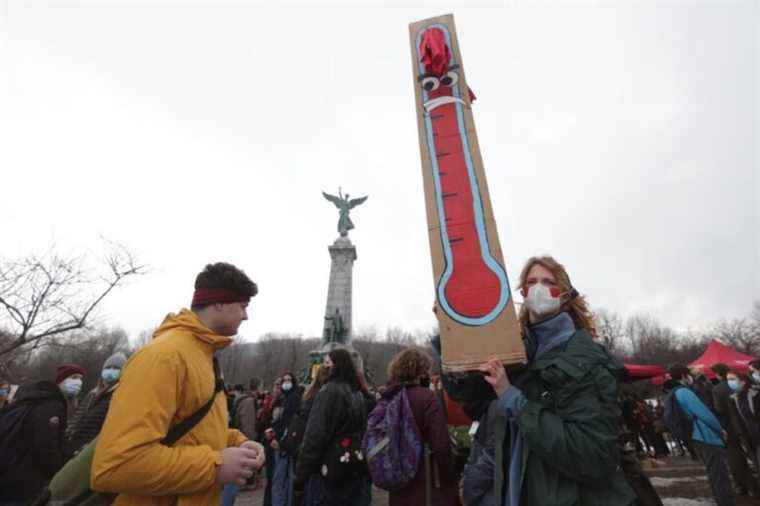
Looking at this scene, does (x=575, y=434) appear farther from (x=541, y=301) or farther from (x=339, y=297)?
(x=339, y=297)

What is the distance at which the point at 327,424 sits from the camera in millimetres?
3633

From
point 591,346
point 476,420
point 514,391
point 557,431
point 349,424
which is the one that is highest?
point 591,346

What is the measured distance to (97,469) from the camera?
4.94 ft

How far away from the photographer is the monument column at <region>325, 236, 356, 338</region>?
24969 mm

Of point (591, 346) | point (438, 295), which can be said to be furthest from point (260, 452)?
point (591, 346)

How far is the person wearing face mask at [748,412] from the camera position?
21.9ft

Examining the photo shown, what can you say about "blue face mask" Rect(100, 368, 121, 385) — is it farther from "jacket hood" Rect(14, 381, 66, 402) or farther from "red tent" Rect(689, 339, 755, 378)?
"red tent" Rect(689, 339, 755, 378)

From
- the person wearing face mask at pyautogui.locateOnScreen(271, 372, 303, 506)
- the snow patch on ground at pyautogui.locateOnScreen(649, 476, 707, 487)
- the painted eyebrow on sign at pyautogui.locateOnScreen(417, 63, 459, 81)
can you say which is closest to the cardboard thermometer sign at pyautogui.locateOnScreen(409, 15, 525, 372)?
the painted eyebrow on sign at pyautogui.locateOnScreen(417, 63, 459, 81)

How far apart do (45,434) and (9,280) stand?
7789 mm

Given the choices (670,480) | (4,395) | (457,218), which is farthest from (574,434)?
(670,480)

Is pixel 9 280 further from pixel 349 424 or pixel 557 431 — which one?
pixel 557 431

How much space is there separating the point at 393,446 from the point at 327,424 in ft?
2.42

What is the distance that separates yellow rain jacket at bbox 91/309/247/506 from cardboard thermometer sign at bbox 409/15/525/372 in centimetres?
129

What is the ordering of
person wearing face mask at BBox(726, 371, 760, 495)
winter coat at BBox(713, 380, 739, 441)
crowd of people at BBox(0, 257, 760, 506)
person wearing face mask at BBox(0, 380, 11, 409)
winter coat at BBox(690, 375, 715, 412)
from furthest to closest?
winter coat at BBox(690, 375, 715, 412) < winter coat at BBox(713, 380, 739, 441) < person wearing face mask at BBox(726, 371, 760, 495) < person wearing face mask at BBox(0, 380, 11, 409) < crowd of people at BBox(0, 257, 760, 506)
